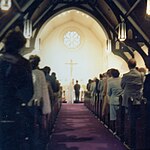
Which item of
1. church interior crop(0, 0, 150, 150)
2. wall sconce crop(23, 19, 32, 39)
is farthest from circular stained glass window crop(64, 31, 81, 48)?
wall sconce crop(23, 19, 32, 39)

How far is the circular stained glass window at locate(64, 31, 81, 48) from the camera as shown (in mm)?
22266

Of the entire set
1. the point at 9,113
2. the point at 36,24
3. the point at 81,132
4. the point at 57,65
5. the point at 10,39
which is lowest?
the point at 81,132

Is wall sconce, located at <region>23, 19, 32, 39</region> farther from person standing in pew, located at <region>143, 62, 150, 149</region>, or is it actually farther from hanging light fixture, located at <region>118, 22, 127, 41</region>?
person standing in pew, located at <region>143, 62, 150, 149</region>

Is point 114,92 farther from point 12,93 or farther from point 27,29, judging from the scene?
point 27,29

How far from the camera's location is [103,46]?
22141mm

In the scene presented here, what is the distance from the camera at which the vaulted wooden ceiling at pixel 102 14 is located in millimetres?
13594

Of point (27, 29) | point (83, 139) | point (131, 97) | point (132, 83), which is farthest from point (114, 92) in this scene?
point (27, 29)

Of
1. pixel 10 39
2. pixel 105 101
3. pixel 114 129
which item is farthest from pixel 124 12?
pixel 10 39

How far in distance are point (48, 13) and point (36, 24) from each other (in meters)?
0.79

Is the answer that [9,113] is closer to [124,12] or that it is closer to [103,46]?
[124,12]

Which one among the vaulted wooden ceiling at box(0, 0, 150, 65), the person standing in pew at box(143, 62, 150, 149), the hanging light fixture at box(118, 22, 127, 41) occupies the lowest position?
Result: the person standing in pew at box(143, 62, 150, 149)

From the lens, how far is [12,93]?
2783 mm

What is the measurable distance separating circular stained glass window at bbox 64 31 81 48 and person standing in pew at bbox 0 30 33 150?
19492mm

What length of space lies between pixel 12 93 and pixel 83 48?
19654 millimetres
